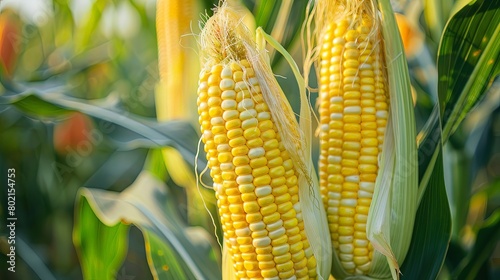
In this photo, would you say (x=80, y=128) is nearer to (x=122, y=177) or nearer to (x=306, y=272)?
(x=122, y=177)

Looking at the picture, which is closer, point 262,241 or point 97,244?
point 262,241

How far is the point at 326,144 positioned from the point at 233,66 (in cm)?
13

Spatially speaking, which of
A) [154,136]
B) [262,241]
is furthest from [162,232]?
[262,241]

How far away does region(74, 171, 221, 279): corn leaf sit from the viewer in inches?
26.9

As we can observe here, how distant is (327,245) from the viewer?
543 millimetres

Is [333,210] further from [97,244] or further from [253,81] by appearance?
[97,244]

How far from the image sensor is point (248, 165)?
50 cm

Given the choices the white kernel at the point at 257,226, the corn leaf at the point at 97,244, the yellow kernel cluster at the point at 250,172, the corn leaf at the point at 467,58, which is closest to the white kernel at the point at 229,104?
the yellow kernel cluster at the point at 250,172

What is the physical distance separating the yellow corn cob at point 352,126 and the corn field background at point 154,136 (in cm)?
7

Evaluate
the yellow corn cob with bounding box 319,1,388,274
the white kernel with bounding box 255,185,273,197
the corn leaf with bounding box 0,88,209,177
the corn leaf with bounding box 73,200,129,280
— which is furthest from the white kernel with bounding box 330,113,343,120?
the corn leaf with bounding box 73,200,129,280

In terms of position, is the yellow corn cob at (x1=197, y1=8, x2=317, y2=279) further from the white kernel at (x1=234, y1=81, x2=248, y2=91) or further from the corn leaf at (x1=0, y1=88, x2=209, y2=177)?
the corn leaf at (x1=0, y1=88, x2=209, y2=177)

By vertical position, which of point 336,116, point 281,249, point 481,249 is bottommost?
point 481,249

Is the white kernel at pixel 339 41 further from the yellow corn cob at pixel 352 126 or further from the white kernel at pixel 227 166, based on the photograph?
the white kernel at pixel 227 166

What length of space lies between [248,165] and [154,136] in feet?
0.73
